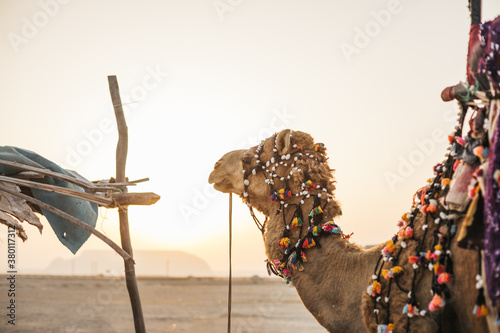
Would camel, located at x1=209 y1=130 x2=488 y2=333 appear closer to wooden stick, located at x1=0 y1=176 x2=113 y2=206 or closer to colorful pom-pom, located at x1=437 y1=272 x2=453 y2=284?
colorful pom-pom, located at x1=437 y1=272 x2=453 y2=284

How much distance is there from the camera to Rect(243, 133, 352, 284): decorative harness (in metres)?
4.41

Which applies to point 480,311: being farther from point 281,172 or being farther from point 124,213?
point 124,213

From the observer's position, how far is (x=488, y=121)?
11.1 feet

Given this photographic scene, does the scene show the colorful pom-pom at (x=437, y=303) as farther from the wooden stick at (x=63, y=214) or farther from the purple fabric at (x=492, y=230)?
the wooden stick at (x=63, y=214)

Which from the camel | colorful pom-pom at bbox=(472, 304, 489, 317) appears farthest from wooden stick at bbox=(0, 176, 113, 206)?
colorful pom-pom at bbox=(472, 304, 489, 317)

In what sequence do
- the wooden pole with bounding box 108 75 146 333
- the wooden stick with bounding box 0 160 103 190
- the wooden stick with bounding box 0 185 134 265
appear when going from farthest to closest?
the wooden pole with bounding box 108 75 146 333
the wooden stick with bounding box 0 160 103 190
the wooden stick with bounding box 0 185 134 265

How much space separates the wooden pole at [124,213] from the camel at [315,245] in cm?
367

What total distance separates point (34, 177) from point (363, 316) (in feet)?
13.7

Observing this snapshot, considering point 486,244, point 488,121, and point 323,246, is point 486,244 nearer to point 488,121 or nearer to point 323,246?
point 488,121

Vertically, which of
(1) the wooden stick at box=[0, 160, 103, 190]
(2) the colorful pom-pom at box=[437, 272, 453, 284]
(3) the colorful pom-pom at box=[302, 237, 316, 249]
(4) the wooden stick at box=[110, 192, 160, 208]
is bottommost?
(2) the colorful pom-pom at box=[437, 272, 453, 284]

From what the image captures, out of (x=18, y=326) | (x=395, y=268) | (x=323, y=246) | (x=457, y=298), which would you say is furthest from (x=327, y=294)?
(x=18, y=326)

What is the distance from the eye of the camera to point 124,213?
27.8 ft

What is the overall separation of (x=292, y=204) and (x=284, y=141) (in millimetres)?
567

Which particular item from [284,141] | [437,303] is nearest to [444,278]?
[437,303]
